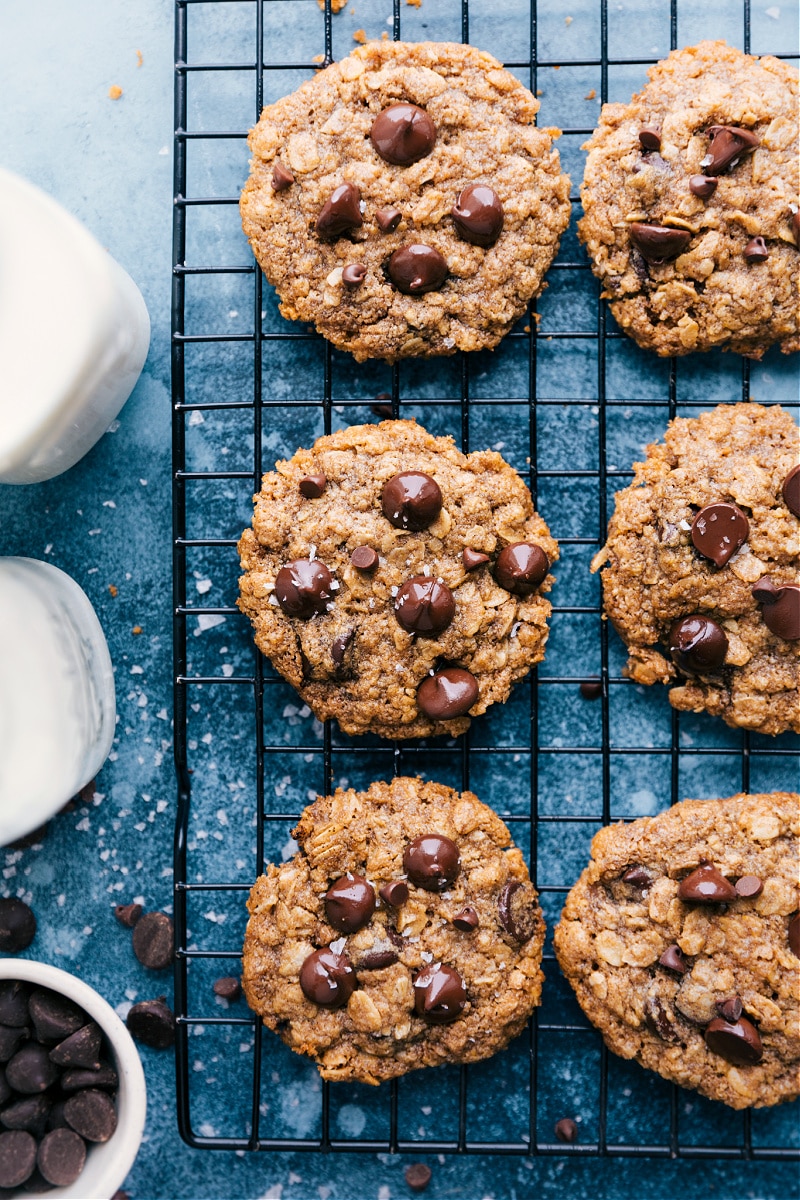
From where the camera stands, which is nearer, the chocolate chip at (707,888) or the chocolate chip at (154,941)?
the chocolate chip at (707,888)

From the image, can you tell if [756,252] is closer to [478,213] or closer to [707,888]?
[478,213]

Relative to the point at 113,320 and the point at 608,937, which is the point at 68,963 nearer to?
the point at 608,937

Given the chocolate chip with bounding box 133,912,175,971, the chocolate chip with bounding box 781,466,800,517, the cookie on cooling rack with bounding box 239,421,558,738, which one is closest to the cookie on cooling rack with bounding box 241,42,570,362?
the cookie on cooling rack with bounding box 239,421,558,738

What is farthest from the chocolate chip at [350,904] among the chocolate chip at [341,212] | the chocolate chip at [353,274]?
the chocolate chip at [341,212]

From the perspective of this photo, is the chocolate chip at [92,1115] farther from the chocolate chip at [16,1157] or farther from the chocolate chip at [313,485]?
the chocolate chip at [313,485]

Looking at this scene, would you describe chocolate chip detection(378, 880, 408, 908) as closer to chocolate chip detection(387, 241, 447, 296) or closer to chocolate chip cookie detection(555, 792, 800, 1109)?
chocolate chip cookie detection(555, 792, 800, 1109)
